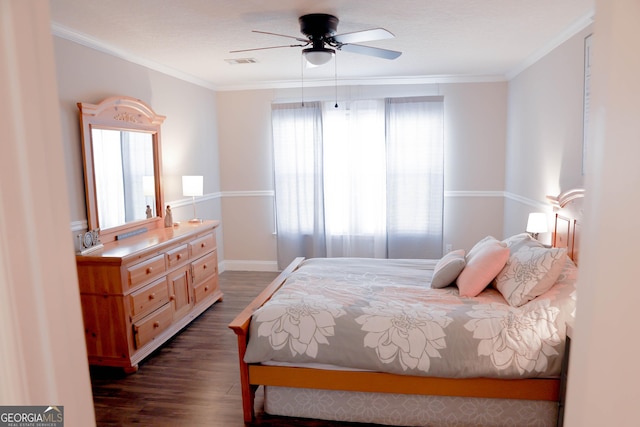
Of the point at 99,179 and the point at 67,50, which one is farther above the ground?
the point at 67,50

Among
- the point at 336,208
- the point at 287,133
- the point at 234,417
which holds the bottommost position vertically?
the point at 234,417

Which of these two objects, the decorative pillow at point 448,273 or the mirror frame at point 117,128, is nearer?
the decorative pillow at point 448,273

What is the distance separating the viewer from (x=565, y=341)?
7.04ft

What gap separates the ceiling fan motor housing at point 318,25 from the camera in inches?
115

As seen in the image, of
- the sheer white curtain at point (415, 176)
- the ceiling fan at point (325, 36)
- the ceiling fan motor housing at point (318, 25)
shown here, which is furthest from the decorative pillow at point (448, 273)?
the sheer white curtain at point (415, 176)

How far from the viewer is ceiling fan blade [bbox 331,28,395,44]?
2803 mm

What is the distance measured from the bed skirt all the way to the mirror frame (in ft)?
6.82

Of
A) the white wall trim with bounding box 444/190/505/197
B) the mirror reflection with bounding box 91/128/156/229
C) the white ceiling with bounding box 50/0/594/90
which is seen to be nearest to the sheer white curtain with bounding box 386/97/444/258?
the white wall trim with bounding box 444/190/505/197

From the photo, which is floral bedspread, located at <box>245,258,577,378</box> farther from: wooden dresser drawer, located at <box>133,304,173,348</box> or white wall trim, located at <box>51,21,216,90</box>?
white wall trim, located at <box>51,21,216,90</box>

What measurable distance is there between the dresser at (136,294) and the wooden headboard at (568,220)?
3.23 meters

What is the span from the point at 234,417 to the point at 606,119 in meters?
2.61

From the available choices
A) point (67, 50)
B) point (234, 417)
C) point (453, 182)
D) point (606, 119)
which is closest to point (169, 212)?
point (67, 50)

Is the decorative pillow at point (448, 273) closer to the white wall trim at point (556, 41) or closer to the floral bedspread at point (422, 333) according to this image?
the floral bedspread at point (422, 333)

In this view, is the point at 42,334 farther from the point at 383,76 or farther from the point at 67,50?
the point at 383,76
